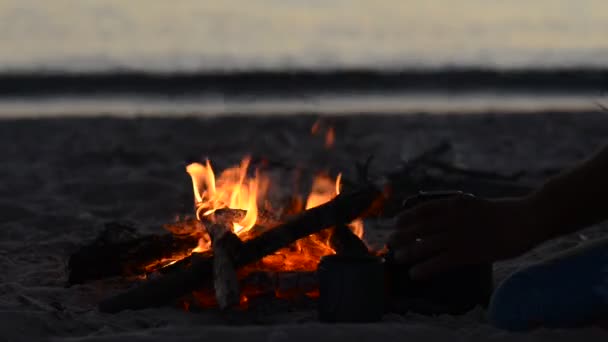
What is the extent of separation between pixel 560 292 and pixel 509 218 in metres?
0.61

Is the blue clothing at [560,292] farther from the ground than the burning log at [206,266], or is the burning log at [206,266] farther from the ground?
the burning log at [206,266]

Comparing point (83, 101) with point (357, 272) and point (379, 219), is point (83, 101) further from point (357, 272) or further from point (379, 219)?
point (357, 272)

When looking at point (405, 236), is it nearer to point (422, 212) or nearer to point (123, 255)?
point (422, 212)

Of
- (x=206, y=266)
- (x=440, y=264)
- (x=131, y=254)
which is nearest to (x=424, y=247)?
(x=440, y=264)

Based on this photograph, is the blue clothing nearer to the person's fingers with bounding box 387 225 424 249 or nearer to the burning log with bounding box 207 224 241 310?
the person's fingers with bounding box 387 225 424 249

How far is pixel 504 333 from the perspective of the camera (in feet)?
10.7

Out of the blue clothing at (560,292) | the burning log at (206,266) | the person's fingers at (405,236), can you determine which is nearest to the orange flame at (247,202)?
the burning log at (206,266)

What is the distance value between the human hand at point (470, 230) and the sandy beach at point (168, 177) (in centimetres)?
60

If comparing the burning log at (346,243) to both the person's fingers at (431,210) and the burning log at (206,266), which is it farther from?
the person's fingers at (431,210)

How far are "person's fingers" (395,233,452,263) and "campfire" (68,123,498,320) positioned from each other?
0.71m

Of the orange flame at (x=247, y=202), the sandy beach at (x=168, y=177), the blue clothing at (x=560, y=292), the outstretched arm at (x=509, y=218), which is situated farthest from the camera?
the orange flame at (x=247, y=202)

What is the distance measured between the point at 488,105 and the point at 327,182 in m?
14.8

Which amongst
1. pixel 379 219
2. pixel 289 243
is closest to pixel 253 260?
pixel 289 243

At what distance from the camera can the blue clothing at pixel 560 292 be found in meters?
3.11
